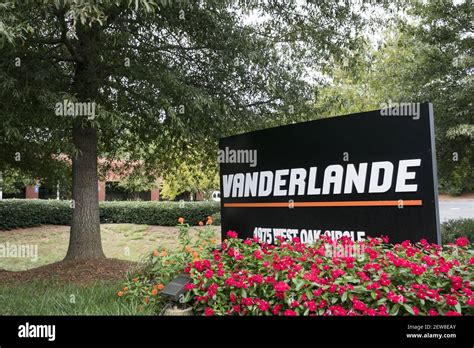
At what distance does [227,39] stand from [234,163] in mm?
2275

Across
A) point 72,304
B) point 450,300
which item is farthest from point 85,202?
point 450,300

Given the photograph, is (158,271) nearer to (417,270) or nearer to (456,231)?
(417,270)

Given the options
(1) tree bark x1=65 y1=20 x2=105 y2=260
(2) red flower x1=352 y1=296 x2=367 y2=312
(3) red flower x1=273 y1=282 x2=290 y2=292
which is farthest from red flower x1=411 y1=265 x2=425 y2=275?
(1) tree bark x1=65 y1=20 x2=105 y2=260

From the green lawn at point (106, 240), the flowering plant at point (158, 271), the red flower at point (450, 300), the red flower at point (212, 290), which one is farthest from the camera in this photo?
the green lawn at point (106, 240)

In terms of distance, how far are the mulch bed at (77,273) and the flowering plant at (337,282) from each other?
151 inches

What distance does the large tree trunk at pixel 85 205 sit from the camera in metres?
9.09

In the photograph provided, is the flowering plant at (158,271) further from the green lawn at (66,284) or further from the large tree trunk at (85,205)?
the large tree trunk at (85,205)

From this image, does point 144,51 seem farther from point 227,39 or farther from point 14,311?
point 14,311

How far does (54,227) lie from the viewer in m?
20.6

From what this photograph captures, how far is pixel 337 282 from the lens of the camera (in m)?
3.68

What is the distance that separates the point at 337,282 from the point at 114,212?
19.1 meters

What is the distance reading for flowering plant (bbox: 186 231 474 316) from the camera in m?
3.47

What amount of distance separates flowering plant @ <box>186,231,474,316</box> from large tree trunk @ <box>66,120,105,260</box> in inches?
202

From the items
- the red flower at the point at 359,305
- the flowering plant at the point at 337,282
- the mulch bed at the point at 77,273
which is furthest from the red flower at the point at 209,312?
the mulch bed at the point at 77,273
